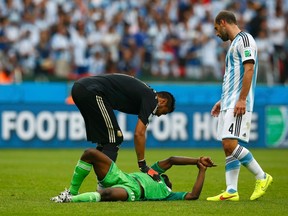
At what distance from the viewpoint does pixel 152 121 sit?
2253 centimetres

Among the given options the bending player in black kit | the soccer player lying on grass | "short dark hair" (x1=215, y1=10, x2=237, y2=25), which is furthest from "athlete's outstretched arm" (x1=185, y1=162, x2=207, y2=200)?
"short dark hair" (x1=215, y1=10, x2=237, y2=25)

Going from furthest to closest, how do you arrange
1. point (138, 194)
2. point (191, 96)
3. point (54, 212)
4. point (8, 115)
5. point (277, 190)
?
point (191, 96) < point (8, 115) < point (277, 190) < point (138, 194) < point (54, 212)

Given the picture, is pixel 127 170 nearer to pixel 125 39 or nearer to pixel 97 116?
pixel 97 116

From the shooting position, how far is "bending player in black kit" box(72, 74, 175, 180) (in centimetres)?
1053

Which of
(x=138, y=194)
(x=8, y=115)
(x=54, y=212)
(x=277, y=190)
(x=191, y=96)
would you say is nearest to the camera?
(x=54, y=212)

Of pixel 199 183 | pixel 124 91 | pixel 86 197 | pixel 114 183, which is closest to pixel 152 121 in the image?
pixel 124 91

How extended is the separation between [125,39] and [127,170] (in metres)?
9.42

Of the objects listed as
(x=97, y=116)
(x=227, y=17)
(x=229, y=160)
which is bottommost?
(x=229, y=160)

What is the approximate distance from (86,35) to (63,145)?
3.82 m

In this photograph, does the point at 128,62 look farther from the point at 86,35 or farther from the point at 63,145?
the point at 63,145

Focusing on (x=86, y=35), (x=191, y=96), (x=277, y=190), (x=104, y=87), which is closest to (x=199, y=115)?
(x=191, y=96)

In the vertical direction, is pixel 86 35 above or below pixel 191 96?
above

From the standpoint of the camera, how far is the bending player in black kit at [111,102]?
34.6ft

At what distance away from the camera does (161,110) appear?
10.6 metres
